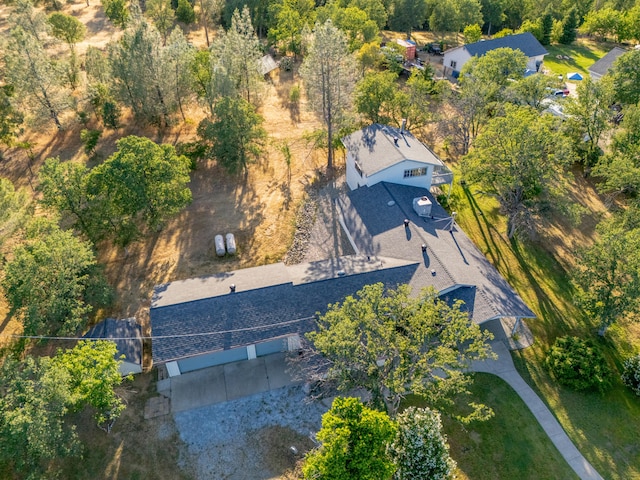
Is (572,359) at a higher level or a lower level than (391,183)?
lower

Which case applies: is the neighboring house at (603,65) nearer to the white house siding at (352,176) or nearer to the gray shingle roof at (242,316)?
the white house siding at (352,176)

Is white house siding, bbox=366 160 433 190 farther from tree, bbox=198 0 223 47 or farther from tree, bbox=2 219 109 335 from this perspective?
tree, bbox=198 0 223 47

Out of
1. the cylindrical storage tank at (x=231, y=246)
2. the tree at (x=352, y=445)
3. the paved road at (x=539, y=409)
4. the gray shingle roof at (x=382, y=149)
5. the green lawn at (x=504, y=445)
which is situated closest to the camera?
Answer: the tree at (x=352, y=445)

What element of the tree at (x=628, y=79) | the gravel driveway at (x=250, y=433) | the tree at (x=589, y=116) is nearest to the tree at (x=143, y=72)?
the gravel driveway at (x=250, y=433)

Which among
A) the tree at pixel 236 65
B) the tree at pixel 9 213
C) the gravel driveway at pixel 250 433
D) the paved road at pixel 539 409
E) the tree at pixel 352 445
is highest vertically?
the tree at pixel 236 65

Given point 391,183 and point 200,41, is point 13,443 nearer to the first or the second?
point 391,183

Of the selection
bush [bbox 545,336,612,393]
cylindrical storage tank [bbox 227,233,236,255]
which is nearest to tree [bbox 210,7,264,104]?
cylindrical storage tank [bbox 227,233,236,255]

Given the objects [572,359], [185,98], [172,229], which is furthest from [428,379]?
[185,98]
